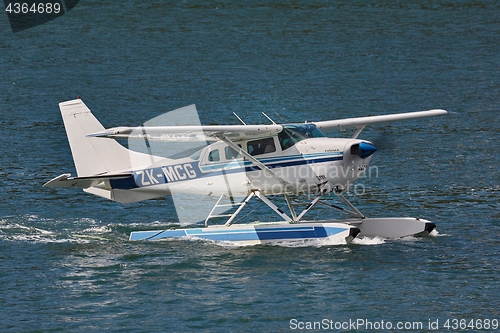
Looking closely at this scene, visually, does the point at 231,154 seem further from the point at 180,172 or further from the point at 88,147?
the point at 88,147

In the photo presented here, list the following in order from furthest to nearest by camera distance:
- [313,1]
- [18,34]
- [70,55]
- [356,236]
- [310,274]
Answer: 1. [313,1]
2. [18,34]
3. [70,55]
4. [356,236]
5. [310,274]

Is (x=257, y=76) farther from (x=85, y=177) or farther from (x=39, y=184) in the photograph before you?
(x=85, y=177)

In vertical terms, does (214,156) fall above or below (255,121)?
above

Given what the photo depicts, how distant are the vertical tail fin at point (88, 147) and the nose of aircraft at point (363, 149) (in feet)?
15.9

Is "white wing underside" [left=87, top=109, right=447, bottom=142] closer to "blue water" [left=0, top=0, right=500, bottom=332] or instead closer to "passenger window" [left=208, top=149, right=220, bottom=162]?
"passenger window" [left=208, top=149, right=220, bottom=162]

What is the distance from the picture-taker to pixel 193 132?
17094 millimetres

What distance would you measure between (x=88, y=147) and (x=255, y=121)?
1439 centimetres

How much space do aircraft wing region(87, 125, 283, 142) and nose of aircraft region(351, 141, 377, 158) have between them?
1.68 metres

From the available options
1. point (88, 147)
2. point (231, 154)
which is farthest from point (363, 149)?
point (88, 147)

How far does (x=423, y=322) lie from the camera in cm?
1442

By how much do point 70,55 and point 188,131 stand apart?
32.1 metres

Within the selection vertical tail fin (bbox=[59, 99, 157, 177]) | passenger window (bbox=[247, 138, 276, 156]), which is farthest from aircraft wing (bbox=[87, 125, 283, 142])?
vertical tail fin (bbox=[59, 99, 157, 177])

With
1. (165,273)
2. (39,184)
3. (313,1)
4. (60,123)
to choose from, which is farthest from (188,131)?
(313,1)

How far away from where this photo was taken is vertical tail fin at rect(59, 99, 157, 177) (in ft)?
64.0
